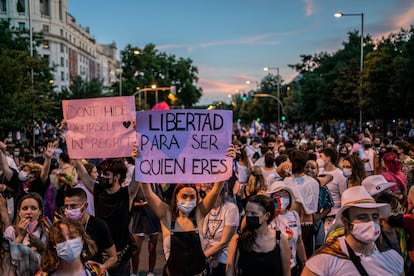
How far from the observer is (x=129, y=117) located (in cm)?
609

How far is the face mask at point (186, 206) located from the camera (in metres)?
4.52

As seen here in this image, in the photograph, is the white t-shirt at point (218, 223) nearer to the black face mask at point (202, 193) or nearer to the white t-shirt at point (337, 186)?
the black face mask at point (202, 193)

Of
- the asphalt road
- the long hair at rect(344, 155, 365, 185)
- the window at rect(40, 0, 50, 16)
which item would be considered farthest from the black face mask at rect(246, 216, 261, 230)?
the window at rect(40, 0, 50, 16)

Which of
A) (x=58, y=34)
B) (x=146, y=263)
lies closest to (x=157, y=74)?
(x=58, y=34)

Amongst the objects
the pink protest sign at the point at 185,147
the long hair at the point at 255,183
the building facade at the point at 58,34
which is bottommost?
the long hair at the point at 255,183

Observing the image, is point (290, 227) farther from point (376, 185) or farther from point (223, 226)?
point (376, 185)

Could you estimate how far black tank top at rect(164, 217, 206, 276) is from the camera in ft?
14.2

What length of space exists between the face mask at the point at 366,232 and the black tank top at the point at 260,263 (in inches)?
36.7

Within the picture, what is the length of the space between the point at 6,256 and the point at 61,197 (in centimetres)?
398

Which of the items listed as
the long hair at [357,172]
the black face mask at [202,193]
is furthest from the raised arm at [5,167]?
the long hair at [357,172]

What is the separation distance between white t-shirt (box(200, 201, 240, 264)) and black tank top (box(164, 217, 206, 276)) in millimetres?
520

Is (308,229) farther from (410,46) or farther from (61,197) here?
(410,46)

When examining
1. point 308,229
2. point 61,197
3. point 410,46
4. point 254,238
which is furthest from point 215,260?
point 410,46

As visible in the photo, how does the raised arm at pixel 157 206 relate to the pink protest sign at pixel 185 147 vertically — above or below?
below
